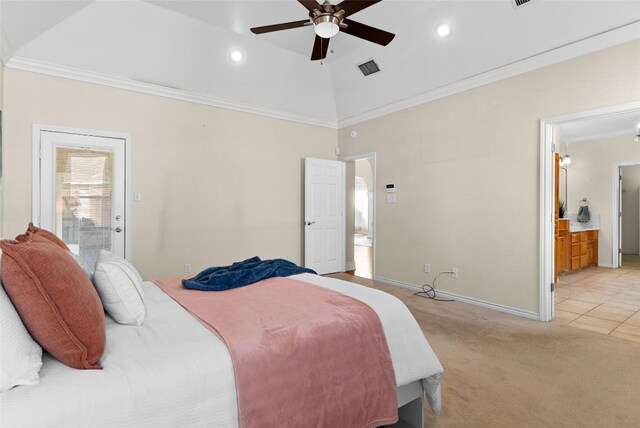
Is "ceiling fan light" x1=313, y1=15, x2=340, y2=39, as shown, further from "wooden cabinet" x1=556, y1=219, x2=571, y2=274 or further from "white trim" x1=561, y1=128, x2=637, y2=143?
"white trim" x1=561, y1=128, x2=637, y2=143

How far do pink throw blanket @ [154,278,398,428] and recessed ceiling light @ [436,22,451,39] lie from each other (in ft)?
11.2

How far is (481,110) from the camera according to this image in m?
4.08

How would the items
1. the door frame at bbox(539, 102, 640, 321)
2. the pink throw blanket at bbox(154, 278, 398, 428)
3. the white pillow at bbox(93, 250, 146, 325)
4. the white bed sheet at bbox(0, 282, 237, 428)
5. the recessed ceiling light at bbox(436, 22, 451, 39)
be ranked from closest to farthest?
the white bed sheet at bbox(0, 282, 237, 428)
the pink throw blanket at bbox(154, 278, 398, 428)
the white pillow at bbox(93, 250, 146, 325)
the door frame at bbox(539, 102, 640, 321)
the recessed ceiling light at bbox(436, 22, 451, 39)

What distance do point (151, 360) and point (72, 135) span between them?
12.0 feet

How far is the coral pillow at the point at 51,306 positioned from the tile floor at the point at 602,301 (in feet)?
13.4

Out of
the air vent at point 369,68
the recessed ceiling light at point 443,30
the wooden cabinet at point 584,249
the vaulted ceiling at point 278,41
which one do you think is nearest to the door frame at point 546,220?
the vaulted ceiling at point 278,41

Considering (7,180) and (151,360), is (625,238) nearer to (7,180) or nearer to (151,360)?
(151,360)

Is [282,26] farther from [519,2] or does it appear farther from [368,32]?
[519,2]

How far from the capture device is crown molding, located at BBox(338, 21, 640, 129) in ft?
9.96

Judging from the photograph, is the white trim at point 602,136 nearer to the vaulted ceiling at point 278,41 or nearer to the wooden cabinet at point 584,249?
the wooden cabinet at point 584,249

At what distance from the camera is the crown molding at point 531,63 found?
120 inches

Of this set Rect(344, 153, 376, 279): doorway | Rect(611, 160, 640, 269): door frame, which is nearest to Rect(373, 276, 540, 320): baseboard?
Rect(344, 153, 376, 279): doorway

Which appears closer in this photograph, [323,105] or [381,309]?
[381,309]

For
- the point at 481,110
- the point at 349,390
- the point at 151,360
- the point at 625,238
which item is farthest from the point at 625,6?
the point at 625,238
